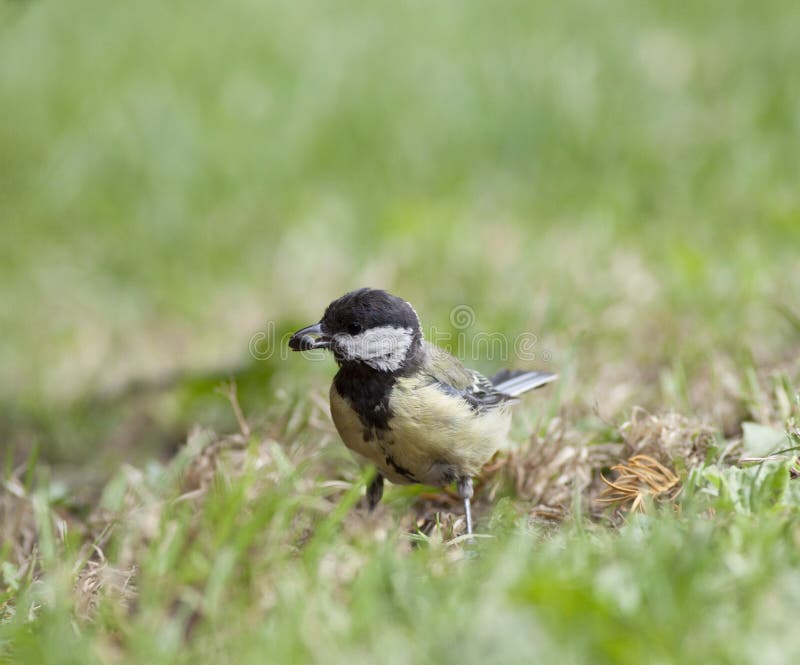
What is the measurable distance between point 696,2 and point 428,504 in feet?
22.2

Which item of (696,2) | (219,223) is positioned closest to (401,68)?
(219,223)

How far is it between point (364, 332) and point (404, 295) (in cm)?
214

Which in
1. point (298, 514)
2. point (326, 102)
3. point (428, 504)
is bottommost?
point (428, 504)

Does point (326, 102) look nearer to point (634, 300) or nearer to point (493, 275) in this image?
point (493, 275)

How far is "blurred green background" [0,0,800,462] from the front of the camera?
4812 millimetres

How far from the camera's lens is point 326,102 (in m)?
7.66

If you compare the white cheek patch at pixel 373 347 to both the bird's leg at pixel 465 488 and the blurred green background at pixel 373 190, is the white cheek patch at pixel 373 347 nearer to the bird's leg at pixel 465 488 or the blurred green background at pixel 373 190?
the bird's leg at pixel 465 488

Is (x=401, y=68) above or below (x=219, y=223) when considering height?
above

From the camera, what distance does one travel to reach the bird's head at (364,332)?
340cm

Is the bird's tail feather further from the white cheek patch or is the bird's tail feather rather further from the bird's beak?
the bird's beak

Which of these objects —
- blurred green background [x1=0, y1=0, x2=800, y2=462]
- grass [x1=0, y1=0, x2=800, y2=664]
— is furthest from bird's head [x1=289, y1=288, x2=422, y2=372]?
blurred green background [x1=0, y1=0, x2=800, y2=462]

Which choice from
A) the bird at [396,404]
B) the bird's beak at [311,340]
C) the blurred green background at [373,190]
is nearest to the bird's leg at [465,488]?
the bird at [396,404]

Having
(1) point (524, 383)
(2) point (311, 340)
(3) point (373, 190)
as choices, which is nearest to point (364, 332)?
(2) point (311, 340)

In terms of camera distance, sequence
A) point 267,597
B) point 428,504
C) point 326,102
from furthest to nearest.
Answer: point 326,102, point 428,504, point 267,597
